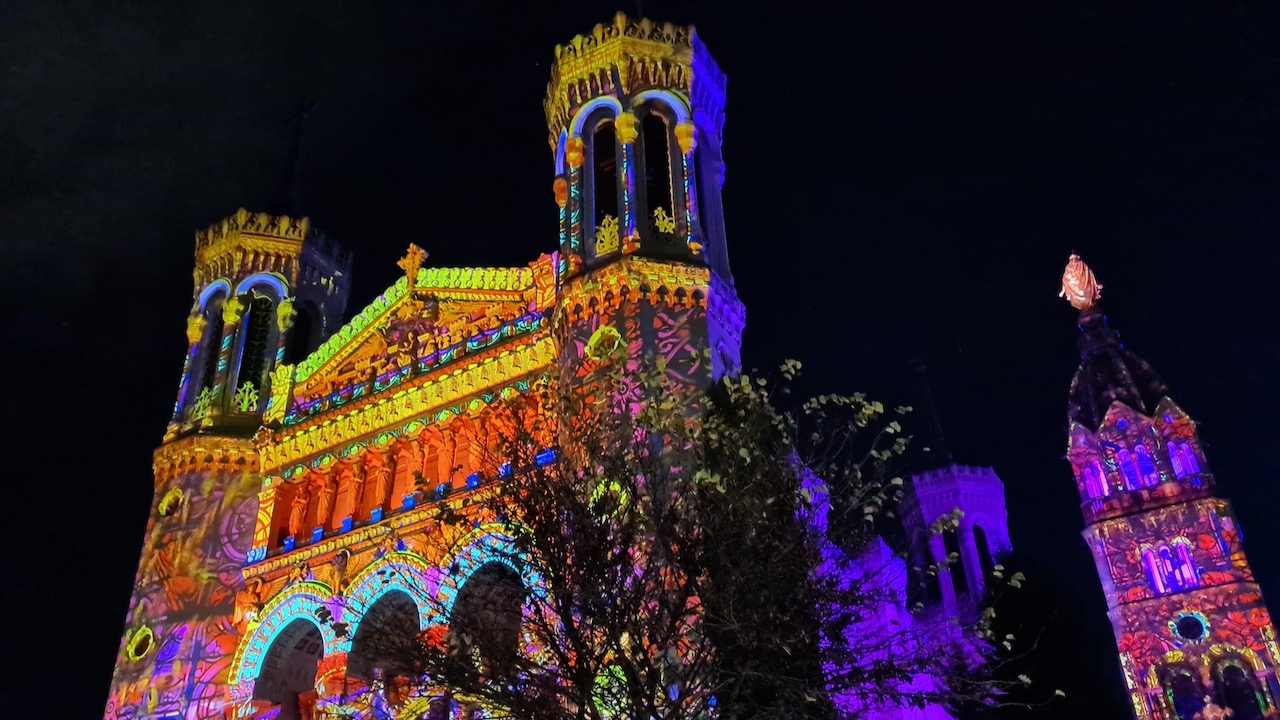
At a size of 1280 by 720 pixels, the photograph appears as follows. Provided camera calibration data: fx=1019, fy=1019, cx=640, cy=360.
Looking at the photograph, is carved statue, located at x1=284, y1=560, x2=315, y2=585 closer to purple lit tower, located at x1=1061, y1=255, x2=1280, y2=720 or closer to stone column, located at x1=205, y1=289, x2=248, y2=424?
stone column, located at x1=205, y1=289, x2=248, y2=424

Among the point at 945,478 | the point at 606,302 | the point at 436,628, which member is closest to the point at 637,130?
the point at 606,302

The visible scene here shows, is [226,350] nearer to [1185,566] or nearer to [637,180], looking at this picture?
[637,180]

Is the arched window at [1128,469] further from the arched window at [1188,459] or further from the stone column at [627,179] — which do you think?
the stone column at [627,179]

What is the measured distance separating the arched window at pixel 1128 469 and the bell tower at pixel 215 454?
120 feet

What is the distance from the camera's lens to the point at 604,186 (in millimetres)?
26422

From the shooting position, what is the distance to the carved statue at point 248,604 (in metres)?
26.5

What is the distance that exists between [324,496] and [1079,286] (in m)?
43.8

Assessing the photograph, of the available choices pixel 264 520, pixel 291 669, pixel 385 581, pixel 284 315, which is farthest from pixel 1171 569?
pixel 284 315

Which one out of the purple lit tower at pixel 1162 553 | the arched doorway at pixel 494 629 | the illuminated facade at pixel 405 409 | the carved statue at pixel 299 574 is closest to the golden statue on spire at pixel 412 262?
the illuminated facade at pixel 405 409

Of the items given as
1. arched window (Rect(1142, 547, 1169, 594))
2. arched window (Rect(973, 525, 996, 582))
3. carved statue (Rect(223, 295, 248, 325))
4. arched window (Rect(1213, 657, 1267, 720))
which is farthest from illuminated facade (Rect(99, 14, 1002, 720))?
arched window (Rect(973, 525, 996, 582))

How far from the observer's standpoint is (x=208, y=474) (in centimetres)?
2955

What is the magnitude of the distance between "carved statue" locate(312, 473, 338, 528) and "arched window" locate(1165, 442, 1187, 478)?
38432 mm

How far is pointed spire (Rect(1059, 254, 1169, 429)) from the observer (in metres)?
50.6

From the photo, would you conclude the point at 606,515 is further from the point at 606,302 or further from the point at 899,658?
the point at 606,302
